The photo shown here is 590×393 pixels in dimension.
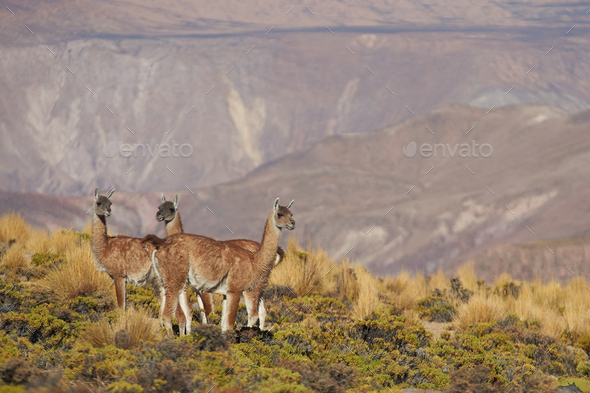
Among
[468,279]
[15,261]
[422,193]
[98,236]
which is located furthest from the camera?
[422,193]

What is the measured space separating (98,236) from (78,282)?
223 cm

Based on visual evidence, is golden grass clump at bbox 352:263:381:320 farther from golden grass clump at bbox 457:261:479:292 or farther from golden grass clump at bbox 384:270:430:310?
golden grass clump at bbox 457:261:479:292

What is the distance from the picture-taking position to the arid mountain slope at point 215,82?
14988cm

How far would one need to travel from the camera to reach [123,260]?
40.0ft

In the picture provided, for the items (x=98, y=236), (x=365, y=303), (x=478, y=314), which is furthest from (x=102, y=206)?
(x=478, y=314)

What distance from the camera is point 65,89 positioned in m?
153

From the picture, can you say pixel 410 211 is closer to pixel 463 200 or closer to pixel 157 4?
pixel 463 200

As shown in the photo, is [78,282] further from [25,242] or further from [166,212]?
[25,242]

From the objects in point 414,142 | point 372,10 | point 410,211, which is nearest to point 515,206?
point 410,211

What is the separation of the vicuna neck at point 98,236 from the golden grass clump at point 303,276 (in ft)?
16.7

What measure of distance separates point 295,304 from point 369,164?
98.9 meters

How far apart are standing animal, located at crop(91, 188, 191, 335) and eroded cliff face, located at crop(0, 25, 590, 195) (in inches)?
5291

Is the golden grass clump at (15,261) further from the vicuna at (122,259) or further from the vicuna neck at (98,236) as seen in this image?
the vicuna at (122,259)

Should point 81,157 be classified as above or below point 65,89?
below
